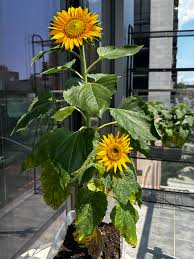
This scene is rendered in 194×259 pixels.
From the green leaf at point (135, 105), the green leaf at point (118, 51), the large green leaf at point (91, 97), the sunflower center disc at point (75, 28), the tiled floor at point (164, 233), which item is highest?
the sunflower center disc at point (75, 28)

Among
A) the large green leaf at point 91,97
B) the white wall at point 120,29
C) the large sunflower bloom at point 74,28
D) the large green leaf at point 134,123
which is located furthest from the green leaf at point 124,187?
the white wall at point 120,29

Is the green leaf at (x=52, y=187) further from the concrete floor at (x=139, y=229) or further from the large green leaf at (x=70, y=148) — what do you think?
the concrete floor at (x=139, y=229)

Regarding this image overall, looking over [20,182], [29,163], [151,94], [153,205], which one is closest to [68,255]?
[29,163]

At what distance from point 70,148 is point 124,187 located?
0.17 meters

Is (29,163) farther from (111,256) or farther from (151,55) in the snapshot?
(151,55)

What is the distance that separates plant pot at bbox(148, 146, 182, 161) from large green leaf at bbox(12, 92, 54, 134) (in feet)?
5.80

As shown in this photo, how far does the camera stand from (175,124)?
258cm

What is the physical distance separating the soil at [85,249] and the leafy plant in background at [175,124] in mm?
1581

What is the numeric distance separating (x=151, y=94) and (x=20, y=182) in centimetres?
215

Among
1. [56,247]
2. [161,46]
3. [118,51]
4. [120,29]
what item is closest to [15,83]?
[118,51]

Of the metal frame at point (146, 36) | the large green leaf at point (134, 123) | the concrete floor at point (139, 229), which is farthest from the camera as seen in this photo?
the metal frame at point (146, 36)

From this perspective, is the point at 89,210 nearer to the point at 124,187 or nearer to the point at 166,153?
the point at 124,187

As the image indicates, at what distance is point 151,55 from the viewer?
10.9ft

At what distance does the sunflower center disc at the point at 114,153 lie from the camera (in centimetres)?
76
